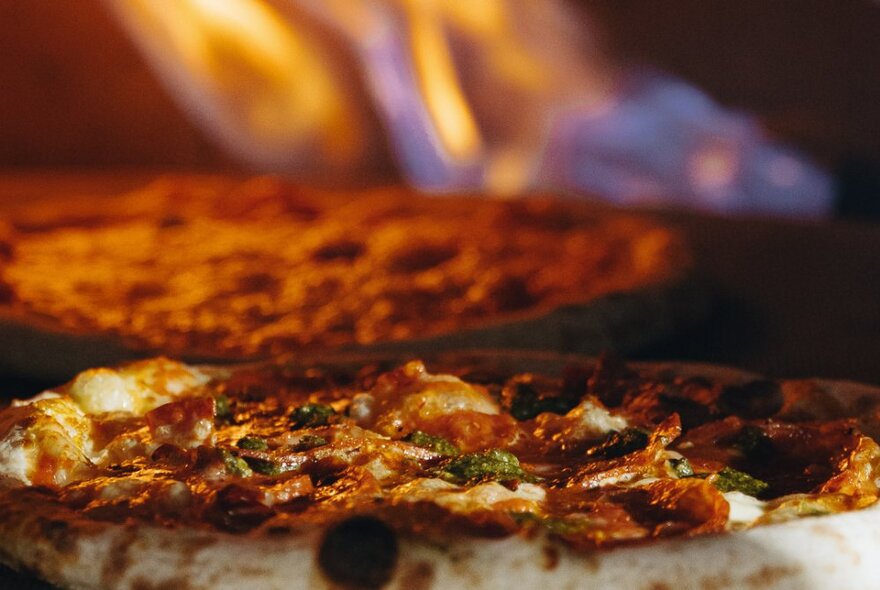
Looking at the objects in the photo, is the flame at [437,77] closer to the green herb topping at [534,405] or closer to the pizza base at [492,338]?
the pizza base at [492,338]

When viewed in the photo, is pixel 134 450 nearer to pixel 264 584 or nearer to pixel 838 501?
pixel 264 584

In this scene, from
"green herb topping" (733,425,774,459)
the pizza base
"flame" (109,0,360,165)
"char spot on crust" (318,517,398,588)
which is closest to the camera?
"char spot on crust" (318,517,398,588)

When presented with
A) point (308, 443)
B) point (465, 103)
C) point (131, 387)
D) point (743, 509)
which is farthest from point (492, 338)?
point (465, 103)

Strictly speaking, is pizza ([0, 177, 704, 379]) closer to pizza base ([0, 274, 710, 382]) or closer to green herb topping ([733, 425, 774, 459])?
pizza base ([0, 274, 710, 382])

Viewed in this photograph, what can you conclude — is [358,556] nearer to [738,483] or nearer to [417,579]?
[417,579]

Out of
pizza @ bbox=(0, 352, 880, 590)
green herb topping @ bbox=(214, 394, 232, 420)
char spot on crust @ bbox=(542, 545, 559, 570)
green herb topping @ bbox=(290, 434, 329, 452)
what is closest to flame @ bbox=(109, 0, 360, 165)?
pizza @ bbox=(0, 352, 880, 590)

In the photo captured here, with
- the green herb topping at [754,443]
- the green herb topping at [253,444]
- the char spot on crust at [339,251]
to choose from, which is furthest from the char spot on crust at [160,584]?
the char spot on crust at [339,251]
